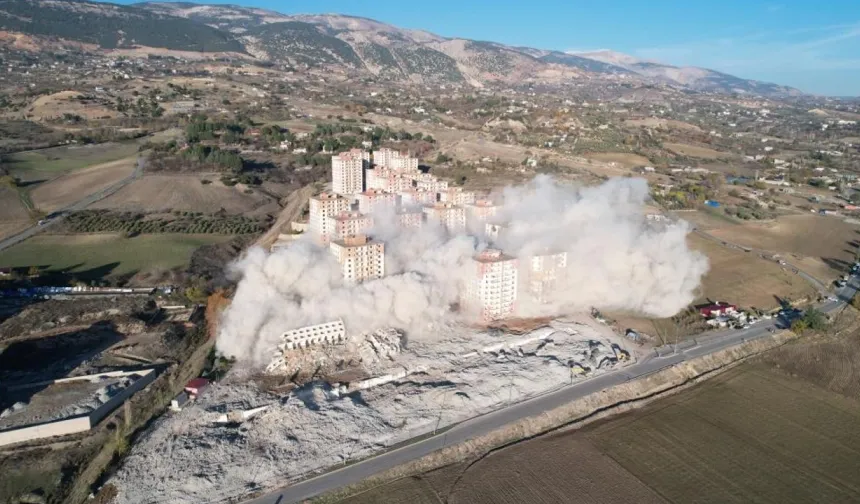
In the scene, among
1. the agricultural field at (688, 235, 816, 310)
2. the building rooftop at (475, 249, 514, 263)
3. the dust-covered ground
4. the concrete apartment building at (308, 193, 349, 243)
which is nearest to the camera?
the dust-covered ground

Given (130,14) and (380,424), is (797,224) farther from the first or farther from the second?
(130,14)

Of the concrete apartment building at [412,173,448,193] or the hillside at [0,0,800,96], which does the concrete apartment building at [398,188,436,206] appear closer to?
the concrete apartment building at [412,173,448,193]

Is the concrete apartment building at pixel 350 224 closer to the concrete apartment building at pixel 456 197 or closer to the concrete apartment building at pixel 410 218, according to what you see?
the concrete apartment building at pixel 410 218

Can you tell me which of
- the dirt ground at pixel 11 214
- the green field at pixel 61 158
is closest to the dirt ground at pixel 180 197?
the dirt ground at pixel 11 214

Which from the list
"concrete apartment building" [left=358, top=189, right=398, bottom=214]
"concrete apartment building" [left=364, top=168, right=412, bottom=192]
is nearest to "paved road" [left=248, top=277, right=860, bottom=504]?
"concrete apartment building" [left=358, top=189, right=398, bottom=214]

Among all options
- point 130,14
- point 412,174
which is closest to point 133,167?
point 412,174

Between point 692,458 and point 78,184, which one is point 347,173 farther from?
point 692,458
